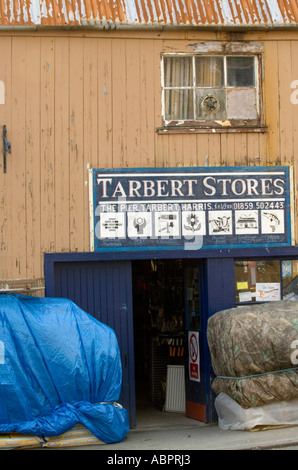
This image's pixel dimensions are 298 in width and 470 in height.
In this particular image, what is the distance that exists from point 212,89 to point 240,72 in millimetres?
544

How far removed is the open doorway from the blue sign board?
52.1 inches

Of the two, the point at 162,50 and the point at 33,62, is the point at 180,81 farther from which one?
the point at 33,62

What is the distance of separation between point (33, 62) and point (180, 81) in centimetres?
230

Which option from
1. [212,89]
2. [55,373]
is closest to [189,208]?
[212,89]

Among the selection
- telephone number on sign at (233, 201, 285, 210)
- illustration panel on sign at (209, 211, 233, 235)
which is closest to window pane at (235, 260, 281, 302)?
illustration panel on sign at (209, 211, 233, 235)

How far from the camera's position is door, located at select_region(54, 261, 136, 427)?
10.8m

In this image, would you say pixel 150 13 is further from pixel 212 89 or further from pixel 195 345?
pixel 195 345

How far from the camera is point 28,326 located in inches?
359

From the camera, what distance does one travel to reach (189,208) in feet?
35.9

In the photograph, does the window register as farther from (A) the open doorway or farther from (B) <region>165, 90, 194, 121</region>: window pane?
(A) the open doorway

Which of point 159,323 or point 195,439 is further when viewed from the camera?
point 159,323
